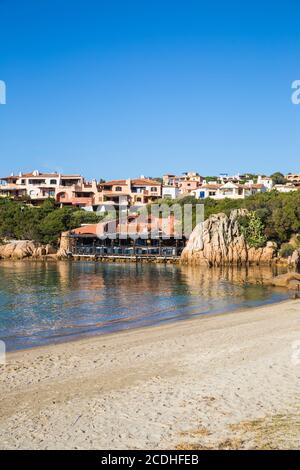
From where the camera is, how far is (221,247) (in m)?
57.1

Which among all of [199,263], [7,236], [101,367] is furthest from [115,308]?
[7,236]

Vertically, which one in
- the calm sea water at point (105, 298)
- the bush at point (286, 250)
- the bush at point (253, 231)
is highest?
the bush at point (253, 231)

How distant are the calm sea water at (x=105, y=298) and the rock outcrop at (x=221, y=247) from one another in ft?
18.7

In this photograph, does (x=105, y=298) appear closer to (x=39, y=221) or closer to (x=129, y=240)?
(x=129, y=240)

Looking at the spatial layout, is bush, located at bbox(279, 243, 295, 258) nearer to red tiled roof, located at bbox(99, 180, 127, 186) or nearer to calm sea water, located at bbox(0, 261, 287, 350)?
calm sea water, located at bbox(0, 261, 287, 350)

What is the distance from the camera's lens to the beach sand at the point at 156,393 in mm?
8835

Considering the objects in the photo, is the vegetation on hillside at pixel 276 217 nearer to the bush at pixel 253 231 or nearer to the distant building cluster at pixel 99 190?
the bush at pixel 253 231

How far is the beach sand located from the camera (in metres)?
8.84

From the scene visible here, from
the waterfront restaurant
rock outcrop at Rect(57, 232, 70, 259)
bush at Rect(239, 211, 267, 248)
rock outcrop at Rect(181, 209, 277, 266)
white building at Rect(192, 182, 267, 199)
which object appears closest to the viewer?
rock outcrop at Rect(181, 209, 277, 266)

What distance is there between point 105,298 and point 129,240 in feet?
122

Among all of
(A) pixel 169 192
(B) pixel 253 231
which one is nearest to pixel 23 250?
(B) pixel 253 231

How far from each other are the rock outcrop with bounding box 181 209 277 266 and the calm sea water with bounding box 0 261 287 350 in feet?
18.7

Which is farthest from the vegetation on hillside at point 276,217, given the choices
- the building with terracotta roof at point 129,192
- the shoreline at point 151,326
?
the shoreline at point 151,326

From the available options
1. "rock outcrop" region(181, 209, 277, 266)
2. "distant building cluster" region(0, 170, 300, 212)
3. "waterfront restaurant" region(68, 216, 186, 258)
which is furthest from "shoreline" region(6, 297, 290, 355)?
"distant building cluster" region(0, 170, 300, 212)
